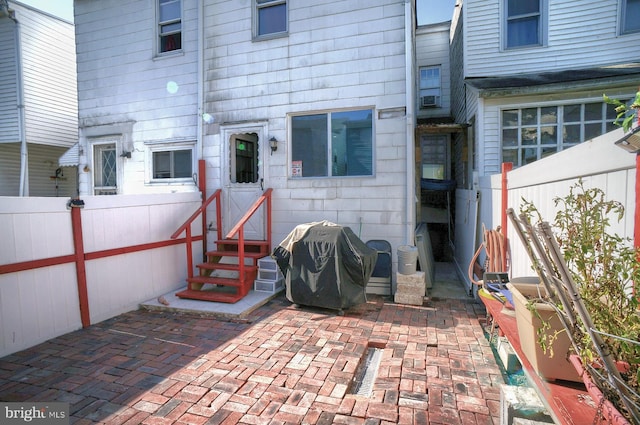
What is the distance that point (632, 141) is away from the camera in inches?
58.5

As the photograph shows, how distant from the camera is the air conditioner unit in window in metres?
11.8

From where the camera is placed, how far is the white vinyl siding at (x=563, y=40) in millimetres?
7699

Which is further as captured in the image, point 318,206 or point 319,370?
point 318,206

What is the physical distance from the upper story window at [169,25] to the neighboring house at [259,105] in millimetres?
30

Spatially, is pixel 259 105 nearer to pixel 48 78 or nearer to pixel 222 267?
pixel 222 267

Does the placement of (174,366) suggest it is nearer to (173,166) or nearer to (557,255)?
(557,255)

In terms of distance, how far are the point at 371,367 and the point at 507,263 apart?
2121 millimetres

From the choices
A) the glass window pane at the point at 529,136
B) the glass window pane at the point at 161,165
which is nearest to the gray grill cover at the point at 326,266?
the glass window pane at the point at 161,165

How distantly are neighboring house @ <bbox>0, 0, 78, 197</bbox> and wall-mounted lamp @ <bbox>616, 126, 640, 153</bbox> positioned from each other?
48.0ft

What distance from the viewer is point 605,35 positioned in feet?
25.3

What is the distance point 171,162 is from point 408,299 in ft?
18.4

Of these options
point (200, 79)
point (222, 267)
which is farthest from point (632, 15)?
point (222, 267)

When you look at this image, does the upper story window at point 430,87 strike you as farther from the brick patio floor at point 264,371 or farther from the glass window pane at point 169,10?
the brick patio floor at point 264,371

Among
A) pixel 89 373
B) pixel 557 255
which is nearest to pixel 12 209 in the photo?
pixel 89 373
